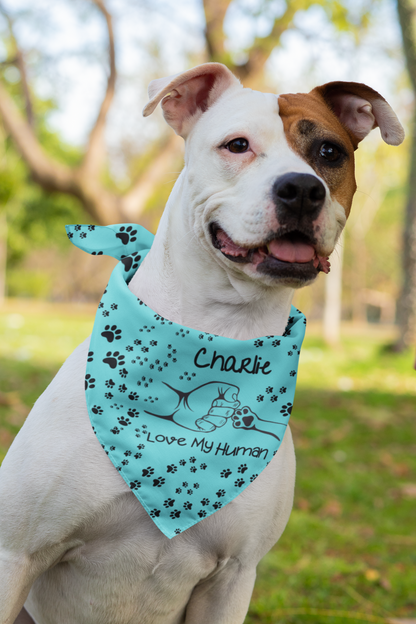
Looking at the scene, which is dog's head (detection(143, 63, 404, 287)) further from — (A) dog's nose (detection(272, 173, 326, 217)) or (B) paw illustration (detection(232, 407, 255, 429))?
(B) paw illustration (detection(232, 407, 255, 429))

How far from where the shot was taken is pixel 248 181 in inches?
76.6

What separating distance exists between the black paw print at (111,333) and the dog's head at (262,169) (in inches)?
18.1

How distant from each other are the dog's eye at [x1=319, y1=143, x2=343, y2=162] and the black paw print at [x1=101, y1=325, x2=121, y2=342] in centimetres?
99

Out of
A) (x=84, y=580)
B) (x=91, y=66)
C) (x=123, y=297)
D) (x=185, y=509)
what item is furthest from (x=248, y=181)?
(x=91, y=66)

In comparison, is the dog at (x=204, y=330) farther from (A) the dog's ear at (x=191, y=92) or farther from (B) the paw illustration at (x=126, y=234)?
(B) the paw illustration at (x=126, y=234)

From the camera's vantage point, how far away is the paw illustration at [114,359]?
6.82 ft

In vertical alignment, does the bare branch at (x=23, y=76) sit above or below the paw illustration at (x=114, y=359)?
below

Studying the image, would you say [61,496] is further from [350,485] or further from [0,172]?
[0,172]

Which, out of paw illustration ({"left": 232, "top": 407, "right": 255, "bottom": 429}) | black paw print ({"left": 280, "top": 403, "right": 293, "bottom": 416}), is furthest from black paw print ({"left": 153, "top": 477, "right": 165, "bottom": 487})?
black paw print ({"left": 280, "top": 403, "right": 293, "bottom": 416})

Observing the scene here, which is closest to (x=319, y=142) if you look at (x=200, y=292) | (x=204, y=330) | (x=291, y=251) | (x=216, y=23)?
(x=291, y=251)

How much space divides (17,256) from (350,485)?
2477cm

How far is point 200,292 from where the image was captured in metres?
2.11

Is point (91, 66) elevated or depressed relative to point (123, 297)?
depressed

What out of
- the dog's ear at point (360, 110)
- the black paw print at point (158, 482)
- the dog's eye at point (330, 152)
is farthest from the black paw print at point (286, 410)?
the dog's ear at point (360, 110)
